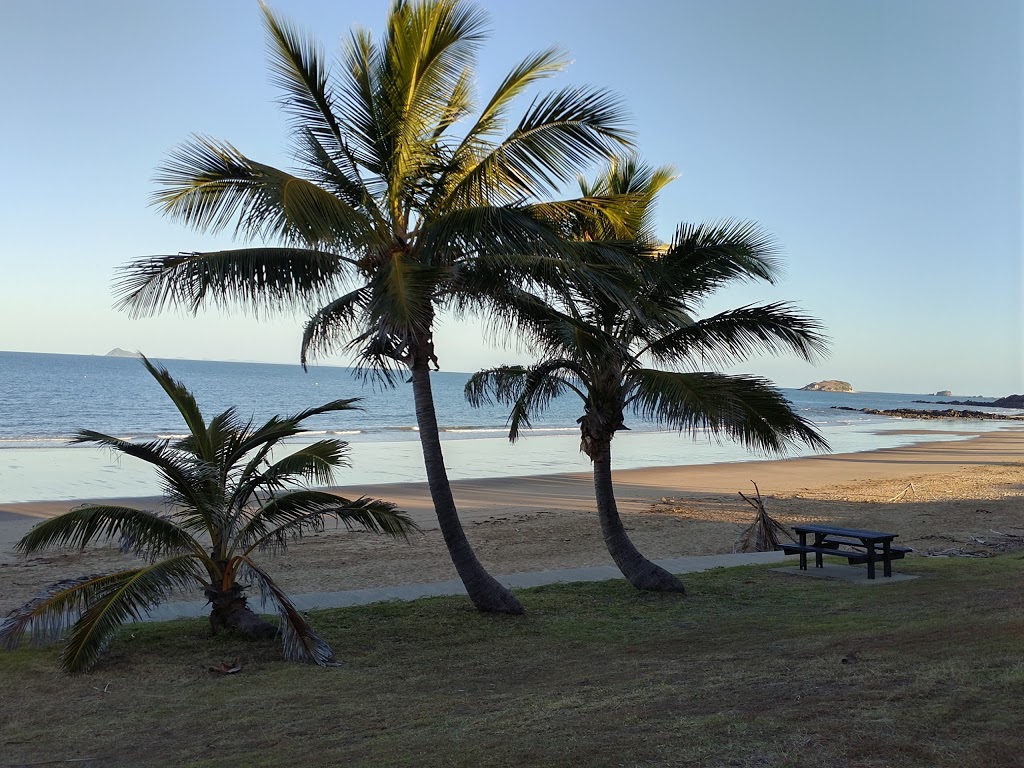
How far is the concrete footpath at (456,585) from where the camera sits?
9469 millimetres

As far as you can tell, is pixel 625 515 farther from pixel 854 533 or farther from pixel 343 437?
pixel 343 437

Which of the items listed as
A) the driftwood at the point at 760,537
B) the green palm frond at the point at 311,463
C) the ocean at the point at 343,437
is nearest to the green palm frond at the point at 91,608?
the green palm frond at the point at 311,463

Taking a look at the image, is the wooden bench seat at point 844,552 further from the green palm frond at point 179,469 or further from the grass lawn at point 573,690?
the green palm frond at point 179,469

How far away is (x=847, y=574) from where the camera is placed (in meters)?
11.1

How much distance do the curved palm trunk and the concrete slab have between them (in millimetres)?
6693

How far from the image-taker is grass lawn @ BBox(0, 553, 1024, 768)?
13.4 ft

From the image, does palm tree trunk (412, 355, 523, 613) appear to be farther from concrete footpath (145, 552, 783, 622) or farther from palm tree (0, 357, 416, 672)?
concrete footpath (145, 552, 783, 622)

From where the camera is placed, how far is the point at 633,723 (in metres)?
4.54

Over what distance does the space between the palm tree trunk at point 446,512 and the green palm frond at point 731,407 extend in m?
2.15

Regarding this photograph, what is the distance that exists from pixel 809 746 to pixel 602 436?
6.10m

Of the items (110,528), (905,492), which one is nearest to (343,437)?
(905,492)

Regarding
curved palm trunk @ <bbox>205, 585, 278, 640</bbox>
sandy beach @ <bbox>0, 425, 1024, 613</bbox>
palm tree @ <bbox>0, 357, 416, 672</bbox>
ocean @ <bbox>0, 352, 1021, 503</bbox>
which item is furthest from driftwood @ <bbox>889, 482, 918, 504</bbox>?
curved palm trunk @ <bbox>205, 585, 278, 640</bbox>

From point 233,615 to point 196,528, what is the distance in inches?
39.2

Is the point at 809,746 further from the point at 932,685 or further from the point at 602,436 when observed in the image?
the point at 602,436
